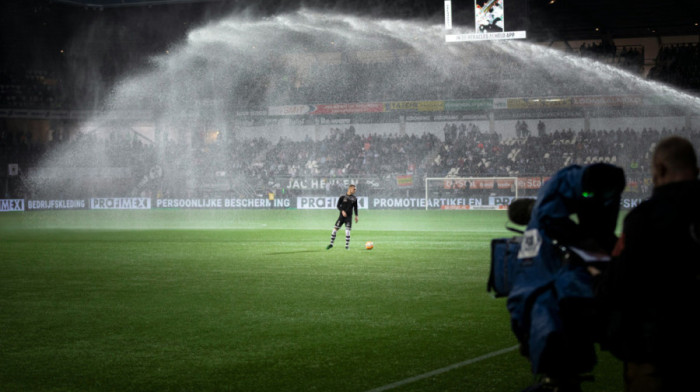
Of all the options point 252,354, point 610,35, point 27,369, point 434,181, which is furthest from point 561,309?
point 610,35

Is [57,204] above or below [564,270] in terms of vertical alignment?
below

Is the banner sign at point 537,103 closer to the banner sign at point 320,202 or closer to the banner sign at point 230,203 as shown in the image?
the banner sign at point 320,202

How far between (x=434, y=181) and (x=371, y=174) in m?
4.18

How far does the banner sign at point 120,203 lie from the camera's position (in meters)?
51.8

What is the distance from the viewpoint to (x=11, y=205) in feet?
162

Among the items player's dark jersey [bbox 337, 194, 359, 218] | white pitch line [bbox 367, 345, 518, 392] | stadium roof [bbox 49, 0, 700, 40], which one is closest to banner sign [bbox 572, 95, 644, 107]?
stadium roof [bbox 49, 0, 700, 40]

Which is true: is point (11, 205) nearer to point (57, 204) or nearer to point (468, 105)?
point (57, 204)

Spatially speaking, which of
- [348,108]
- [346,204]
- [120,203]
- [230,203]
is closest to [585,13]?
[348,108]

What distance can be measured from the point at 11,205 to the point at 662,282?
5197 centimetres

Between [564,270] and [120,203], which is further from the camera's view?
[120,203]

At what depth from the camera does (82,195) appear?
5219 cm

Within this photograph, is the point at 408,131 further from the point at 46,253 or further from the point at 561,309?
the point at 561,309

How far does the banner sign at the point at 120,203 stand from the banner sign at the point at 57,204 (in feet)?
2.60

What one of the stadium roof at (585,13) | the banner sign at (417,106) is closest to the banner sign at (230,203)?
the banner sign at (417,106)
